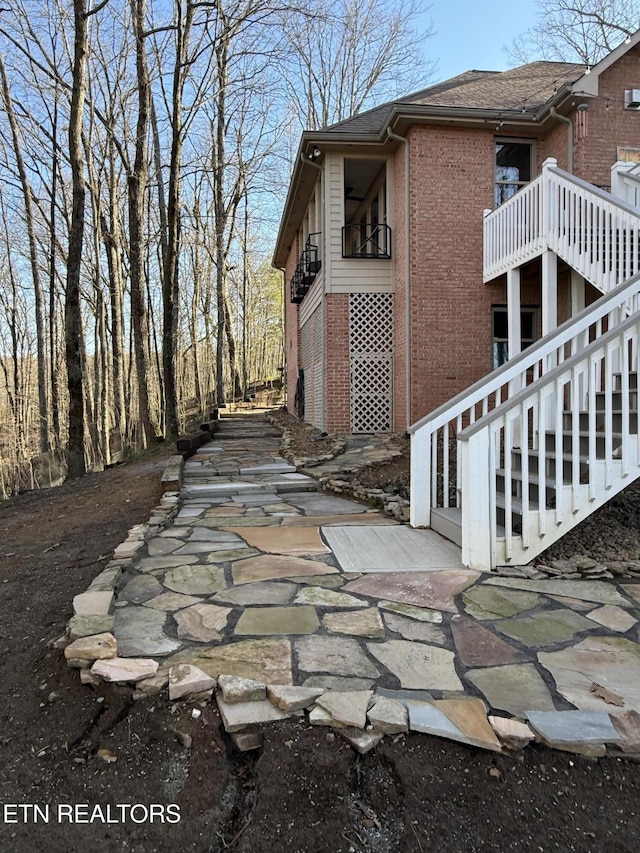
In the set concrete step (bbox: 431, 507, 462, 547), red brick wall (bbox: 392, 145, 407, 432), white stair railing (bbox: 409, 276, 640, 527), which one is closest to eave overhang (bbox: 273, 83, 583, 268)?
red brick wall (bbox: 392, 145, 407, 432)

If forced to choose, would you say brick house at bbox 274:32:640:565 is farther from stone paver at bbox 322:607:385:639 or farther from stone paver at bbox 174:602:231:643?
stone paver at bbox 174:602:231:643

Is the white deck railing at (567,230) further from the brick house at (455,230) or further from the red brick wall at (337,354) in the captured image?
the red brick wall at (337,354)

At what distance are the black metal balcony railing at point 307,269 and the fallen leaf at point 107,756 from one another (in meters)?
→ 9.98

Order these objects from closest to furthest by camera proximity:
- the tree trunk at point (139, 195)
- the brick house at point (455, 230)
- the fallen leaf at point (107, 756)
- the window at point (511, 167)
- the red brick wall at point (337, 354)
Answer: the fallen leaf at point (107, 756) < the brick house at point (455, 230) < the window at point (511, 167) < the red brick wall at point (337, 354) < the tree trunk at point (139, 195)

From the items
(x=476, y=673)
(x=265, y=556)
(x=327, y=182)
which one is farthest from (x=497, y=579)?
(x=327, y=182)

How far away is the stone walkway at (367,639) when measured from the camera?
6.16ft

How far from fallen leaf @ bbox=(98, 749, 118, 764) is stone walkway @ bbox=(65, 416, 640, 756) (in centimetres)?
28

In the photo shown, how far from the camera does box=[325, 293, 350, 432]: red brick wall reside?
9883mm

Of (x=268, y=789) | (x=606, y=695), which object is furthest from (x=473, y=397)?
(x=268, y=789)

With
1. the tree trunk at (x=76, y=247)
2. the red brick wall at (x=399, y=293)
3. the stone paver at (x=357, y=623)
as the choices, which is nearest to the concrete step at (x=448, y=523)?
the stone paver at (x=357, y=623)

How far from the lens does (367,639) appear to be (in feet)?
8.20

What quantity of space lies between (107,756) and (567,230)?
7.35 metres

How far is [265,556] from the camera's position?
3.82m

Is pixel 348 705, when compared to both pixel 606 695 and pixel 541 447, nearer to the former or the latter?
pixel 606 695
